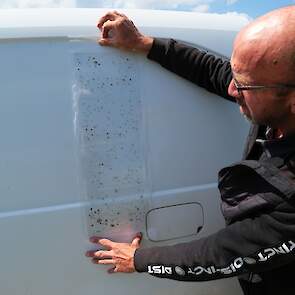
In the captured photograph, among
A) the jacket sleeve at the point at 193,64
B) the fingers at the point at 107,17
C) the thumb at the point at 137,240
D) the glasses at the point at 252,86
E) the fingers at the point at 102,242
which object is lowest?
the thumb at the point at 137,240

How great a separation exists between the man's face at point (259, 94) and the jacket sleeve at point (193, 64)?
0.46 meters

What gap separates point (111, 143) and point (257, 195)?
2.01 feet

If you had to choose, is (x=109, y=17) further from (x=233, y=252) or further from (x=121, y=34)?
(x=233, y=252)

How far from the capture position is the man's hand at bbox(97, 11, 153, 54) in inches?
77.9

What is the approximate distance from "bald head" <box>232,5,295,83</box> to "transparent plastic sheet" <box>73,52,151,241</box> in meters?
0.57

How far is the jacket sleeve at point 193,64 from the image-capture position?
2039mm

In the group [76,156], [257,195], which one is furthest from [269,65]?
[76,156]

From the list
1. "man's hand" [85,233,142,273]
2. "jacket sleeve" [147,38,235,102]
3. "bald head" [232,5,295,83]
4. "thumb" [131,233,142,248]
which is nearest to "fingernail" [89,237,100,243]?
"man's hand" [85,233,142,273]

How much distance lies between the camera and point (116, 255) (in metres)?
1.93

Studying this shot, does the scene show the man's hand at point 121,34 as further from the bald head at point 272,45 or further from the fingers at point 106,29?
the bald head at point 272,45

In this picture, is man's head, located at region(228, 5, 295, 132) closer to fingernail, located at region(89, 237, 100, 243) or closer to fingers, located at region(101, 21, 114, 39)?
fingers, located at region(101, 21, 114, 39)

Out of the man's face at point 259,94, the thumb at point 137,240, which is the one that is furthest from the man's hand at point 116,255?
the man's face at point 259,94

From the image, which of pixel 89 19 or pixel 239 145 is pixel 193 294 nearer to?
pixel 239 145

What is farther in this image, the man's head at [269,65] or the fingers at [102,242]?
the fingers at [102,242]
